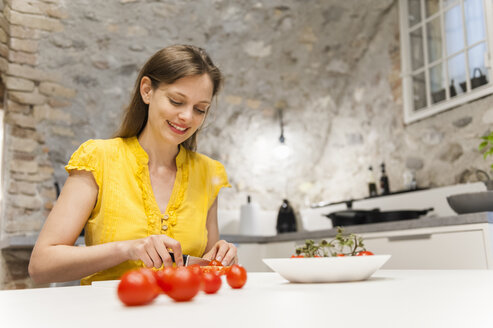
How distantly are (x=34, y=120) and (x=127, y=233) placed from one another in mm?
2127

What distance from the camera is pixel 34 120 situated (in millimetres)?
3295

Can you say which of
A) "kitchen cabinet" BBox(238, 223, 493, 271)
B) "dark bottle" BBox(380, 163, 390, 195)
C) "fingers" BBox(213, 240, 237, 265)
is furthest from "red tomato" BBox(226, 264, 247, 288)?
"dark bottle" BBox(380, 163, 390, 195)

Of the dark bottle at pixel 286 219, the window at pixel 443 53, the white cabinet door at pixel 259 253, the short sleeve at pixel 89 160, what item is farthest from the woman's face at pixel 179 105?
the dark bottle at pixel 286 219

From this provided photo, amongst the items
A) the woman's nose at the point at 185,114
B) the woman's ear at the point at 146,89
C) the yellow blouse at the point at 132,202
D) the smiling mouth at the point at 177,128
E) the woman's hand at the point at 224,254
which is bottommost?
the woman's hand at the point at 224,254

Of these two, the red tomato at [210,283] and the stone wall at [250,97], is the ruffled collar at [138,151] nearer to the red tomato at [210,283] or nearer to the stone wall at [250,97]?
the red tomato at [210,283]

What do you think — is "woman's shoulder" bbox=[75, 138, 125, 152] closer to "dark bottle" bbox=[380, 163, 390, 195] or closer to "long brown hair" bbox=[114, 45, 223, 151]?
"long brown hair" bbox=[114, 45, 223, 151]

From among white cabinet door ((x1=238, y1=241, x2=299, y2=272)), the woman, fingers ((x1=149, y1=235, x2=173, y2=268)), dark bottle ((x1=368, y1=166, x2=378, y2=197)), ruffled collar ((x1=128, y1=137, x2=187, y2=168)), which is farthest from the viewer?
dark bottle ((x1=368, y1=166, x2=378, y2=197))

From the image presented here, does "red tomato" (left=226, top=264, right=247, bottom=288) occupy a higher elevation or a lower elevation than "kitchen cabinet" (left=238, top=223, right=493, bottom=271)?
higher

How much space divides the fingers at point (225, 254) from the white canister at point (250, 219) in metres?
2.42

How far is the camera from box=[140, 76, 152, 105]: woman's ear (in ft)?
5.63

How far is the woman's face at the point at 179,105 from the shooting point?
163 cm

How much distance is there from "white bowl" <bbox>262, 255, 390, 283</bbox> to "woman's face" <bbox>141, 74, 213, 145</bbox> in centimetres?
90

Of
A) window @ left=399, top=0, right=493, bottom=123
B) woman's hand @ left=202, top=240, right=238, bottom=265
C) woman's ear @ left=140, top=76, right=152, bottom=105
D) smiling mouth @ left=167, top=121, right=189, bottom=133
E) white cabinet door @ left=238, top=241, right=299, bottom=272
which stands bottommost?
white cabinet door @ left=238, top=241, right=299, bottom=272

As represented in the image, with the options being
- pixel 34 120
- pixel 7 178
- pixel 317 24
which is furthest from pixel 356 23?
pixel 7 178
